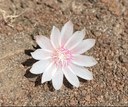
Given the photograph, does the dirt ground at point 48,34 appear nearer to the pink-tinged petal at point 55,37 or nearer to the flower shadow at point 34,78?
the flower shadow at point 34,78

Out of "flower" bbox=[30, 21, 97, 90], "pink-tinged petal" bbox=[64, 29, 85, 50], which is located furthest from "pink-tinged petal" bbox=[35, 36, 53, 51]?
"pink-tinged petal" bbox=[64, 29, 85, 50]

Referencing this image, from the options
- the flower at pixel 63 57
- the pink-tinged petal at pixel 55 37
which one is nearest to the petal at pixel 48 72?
the flower at pixel 63 57

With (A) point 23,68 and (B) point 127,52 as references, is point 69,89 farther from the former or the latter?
(B) point 127,52

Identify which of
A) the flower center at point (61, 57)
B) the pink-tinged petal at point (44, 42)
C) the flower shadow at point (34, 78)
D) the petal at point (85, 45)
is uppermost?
the pink-tinged petal at point (44, 42)

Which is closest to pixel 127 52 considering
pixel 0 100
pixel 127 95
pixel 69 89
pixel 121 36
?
pixel 121 36

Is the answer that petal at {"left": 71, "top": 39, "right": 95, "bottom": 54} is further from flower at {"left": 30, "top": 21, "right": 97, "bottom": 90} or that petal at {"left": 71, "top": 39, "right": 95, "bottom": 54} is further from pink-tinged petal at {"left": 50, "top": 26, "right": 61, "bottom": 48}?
pink-tinged petal at {"left": 50, "top": 26, "right": 61, "bottom": 48}

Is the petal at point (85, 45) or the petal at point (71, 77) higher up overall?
the petal at point (85, 45)

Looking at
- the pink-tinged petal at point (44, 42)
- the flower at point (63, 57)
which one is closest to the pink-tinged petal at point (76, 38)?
the flower at point (63, 57)
